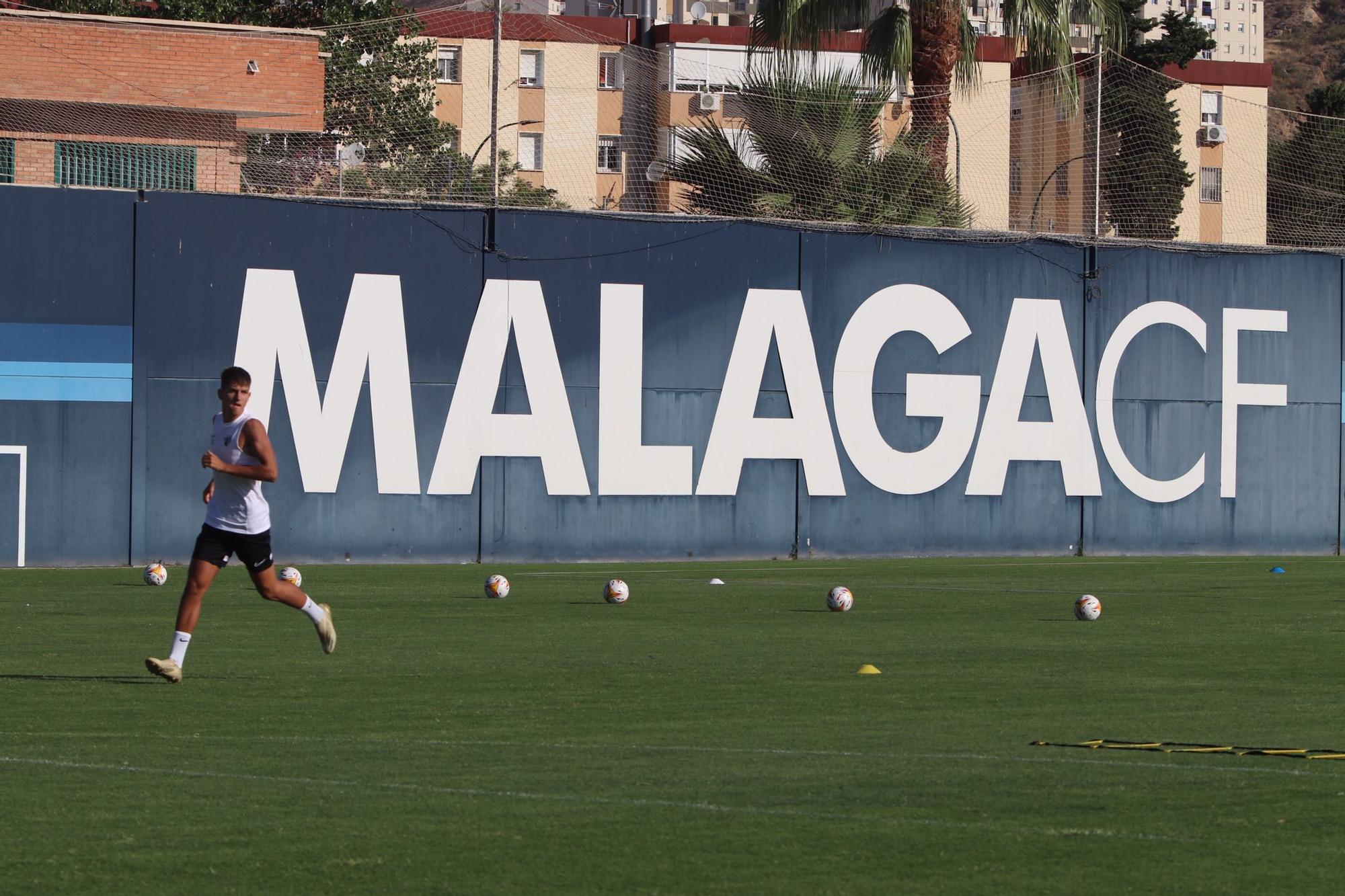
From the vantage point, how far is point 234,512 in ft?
41.1

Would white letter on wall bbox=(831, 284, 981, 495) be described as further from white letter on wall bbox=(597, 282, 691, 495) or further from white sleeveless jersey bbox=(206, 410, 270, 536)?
white sleeveless jersey bbox=(206, 410, 270, 536)

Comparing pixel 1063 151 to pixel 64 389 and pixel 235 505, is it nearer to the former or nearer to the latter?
pixel 64 389

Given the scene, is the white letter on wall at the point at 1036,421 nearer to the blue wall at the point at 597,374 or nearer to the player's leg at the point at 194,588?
the blue wall at the point at 597,374

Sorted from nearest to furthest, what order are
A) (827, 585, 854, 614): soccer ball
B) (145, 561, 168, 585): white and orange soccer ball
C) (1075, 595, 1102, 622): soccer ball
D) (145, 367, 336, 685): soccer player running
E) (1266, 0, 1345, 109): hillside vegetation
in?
(145, 367, 336, 685): soccer player running → (1075, 595, 1102, 622): soccer ball → (827, 585, 854, 614): soccer ball → (145, 561, 168, 585): white and orange soccer ball → (1266, 0, 1345, 109): hillside vegetation

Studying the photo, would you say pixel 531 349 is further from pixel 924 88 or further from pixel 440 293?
pixel 924 88

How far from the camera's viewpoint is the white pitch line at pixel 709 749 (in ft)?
29.7

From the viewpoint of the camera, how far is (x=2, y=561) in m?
24.2

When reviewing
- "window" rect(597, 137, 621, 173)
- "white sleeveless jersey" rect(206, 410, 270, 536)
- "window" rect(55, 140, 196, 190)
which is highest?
"window" rect(597, 137, 621, 173)

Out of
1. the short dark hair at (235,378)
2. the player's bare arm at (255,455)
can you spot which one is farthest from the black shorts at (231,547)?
the short dark hair at (235,378)

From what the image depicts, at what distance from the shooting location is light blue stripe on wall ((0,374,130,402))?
79.3 feet

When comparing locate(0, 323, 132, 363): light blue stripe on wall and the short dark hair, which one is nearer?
the short dark hair

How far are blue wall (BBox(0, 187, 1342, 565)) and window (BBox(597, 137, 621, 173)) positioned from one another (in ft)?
9.29

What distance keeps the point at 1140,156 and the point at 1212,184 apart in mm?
33011

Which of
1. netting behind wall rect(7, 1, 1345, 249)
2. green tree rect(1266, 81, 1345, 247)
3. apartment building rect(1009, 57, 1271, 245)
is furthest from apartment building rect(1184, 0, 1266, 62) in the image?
netting behind wall rect(7, 1, 1345, 249)
